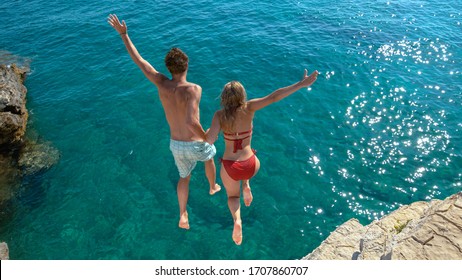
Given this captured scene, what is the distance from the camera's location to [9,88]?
44.8 ft

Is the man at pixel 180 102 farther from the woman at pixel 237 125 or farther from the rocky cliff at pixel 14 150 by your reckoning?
the rocky cliff at pixel 14 150

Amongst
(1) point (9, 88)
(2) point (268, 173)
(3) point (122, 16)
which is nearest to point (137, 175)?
(2) point (268, 173)

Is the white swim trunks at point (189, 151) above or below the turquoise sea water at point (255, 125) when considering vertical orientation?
above

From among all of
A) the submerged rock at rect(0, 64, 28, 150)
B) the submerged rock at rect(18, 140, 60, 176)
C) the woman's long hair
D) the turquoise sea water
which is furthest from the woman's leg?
the submerged rock at rect(0, 64, 28, 150)

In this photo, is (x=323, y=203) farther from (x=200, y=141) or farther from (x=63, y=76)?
(x=63, y=76)

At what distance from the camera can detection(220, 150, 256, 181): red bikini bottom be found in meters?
6.30

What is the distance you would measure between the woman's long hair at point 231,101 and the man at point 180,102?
1.55 ft

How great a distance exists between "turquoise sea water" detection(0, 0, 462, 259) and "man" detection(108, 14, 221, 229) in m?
4.12

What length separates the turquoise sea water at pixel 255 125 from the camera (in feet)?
32.4

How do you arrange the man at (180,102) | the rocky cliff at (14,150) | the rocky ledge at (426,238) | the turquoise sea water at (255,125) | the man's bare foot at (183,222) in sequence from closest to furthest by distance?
the rocky ledge at (426,238)
the man at (180,102)
the man's bare foot at (183,222)
the turquoise sea water at (255,125)
the rocky cliff at (14,150)

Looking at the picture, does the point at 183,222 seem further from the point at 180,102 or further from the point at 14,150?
the point at 14,150

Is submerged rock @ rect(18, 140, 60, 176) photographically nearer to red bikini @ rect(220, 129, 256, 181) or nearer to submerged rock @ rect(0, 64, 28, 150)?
submerged rock @ rect(0, 64, 28, 150)

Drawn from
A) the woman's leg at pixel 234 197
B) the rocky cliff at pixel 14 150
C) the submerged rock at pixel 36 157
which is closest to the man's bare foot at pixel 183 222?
the woman's leg at pixel 234 197

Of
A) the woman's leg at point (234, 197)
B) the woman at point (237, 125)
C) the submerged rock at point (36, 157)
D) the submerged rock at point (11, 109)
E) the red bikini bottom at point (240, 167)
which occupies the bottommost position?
the submerged rock at point (36, 157)
